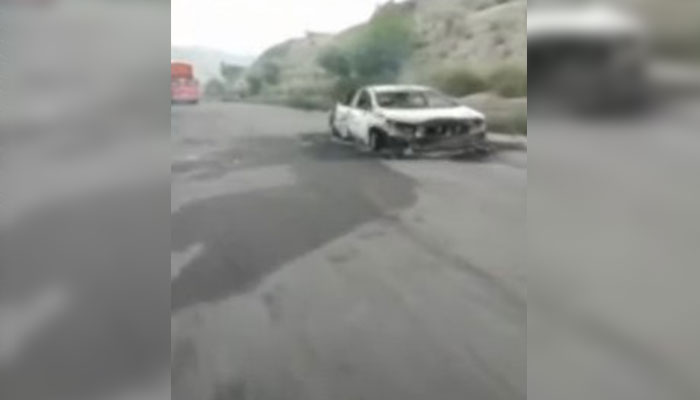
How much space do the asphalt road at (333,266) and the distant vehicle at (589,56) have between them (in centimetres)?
20

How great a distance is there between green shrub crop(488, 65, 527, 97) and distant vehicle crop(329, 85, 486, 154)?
10 cm

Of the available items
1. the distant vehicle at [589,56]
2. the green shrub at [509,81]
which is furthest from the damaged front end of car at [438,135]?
the distant vehicle at [589,56]

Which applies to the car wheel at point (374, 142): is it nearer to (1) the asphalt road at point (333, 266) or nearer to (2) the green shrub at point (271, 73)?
(1) the asphalt road at point (333, 266)

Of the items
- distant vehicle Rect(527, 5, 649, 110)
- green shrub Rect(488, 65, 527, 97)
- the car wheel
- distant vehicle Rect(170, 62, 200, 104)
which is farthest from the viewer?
the car wheel

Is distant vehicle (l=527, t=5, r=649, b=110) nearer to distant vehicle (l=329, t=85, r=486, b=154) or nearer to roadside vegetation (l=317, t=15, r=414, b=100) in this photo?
distant vehicle (l=329, t=85, r=486, b=154)

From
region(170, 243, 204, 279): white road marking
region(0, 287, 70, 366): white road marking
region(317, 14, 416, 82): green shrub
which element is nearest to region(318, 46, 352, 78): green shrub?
region(317, 14, 416, 82): green shrub

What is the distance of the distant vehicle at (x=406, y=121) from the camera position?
153 cm

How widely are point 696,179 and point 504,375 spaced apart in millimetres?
620

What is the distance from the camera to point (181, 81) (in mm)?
1514

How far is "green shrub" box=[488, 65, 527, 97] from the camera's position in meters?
1.41

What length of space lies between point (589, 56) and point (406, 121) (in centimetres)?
48

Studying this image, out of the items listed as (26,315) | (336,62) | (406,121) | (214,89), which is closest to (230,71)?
(214,89)

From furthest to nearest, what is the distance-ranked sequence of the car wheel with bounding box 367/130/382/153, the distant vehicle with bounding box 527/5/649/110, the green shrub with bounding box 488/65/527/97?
the car wheel with bounding box 367/130/382/153 < the green shrub with bounding box 488/65/527/97 < the distant vehicle with bounding box 527/5/649/110

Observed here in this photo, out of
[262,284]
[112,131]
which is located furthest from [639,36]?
[112,131]
